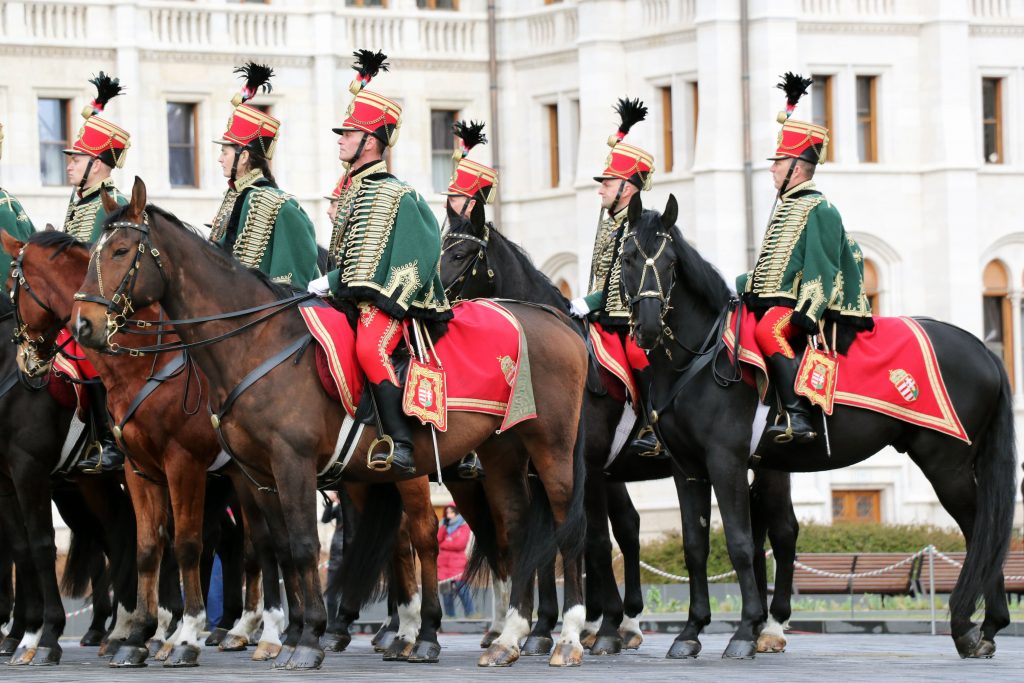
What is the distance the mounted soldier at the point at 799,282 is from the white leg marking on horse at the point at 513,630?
2.47m

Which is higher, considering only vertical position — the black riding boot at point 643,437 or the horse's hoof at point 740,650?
the black riding boot at point 643,437

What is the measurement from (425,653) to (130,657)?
212 cm

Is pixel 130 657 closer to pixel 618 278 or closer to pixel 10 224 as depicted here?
pixel 10 224

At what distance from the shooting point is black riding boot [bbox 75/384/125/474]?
1727 cm

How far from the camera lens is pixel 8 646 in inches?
696

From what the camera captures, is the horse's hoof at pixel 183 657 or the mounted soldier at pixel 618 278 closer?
the horse's hoof at pixel 183 657

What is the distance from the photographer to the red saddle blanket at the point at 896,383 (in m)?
17.2

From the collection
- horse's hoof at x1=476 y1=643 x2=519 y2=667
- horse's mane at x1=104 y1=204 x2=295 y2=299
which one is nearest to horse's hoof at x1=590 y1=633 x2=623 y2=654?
horse's hoof at x1=476 y1=643 x2=519 y2=667

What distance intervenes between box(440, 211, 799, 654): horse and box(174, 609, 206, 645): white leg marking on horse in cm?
253

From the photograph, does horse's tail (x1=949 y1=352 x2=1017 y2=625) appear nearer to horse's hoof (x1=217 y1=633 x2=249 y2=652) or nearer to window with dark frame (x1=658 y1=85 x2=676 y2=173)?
horse's hoof (x1=217 y1=633 x2=249 y2=652)

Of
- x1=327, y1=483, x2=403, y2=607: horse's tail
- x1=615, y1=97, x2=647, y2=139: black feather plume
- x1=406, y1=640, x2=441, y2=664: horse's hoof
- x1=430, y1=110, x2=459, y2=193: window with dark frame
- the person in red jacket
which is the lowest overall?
the person in red jacket

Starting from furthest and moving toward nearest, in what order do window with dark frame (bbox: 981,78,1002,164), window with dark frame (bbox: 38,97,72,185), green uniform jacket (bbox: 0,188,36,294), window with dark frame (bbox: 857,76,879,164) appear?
window with dark frame (bbox: 981,78,1002,164)
window with dark frame (bbox: 857,76,879,164)
window with dark frame (bbox: 38,97,72,185)
green uniform jacket (bbox: 0,188,36,294)

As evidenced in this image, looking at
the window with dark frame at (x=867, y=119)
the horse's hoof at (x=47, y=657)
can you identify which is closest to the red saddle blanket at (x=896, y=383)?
the horse's hoof at (x=47, y=657)

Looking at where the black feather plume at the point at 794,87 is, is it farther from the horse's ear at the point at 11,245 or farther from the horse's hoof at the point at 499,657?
the horse's ear at the point at 11,245
